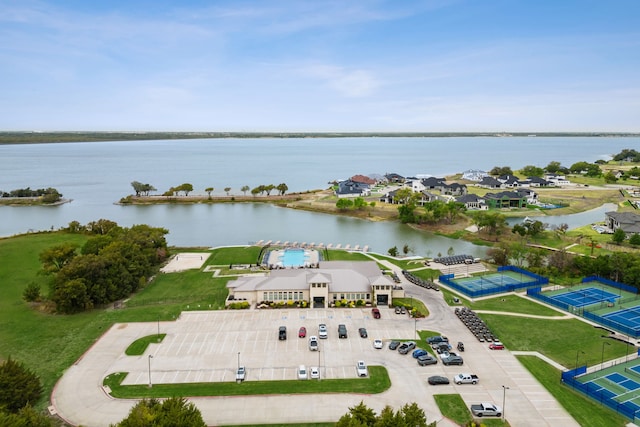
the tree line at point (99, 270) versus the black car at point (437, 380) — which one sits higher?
the tree line at point (99, 270)

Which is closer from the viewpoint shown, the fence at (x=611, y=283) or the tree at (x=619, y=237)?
the fence at (x=611, y=283)

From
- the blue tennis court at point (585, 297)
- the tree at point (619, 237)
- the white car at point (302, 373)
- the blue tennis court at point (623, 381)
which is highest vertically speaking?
the tree at point (619, 237)

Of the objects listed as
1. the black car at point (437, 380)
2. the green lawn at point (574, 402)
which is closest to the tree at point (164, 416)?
the black car at point (437, 380)

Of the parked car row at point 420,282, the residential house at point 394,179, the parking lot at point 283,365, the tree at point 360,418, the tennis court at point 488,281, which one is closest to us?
the tree at point 360,418

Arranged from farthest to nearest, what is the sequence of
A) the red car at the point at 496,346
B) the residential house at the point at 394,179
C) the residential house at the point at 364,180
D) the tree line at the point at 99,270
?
the residential house at the point at 394,179 → the residential house at the point at 364,180 → the tree line at the point at 99,270 → the red car at the point at 496,346

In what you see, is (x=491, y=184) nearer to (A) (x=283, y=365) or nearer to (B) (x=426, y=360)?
(B) (x=426, y=360)

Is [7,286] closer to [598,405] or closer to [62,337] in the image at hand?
[62,337]

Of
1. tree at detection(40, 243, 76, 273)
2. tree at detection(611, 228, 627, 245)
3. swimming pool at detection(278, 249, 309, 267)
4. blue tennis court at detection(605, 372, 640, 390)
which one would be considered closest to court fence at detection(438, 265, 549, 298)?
blue tennis court at detection(605, 372, 640, 390)

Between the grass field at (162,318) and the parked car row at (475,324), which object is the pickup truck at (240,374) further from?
the parked car row at (475,324)

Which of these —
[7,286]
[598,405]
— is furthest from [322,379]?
[7,286]
